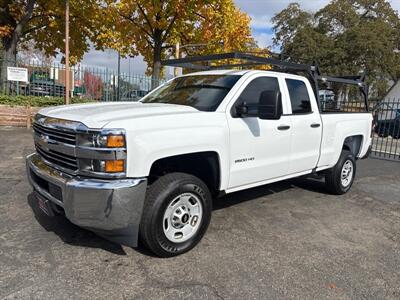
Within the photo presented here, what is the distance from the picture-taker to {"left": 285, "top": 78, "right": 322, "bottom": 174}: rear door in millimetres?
5125

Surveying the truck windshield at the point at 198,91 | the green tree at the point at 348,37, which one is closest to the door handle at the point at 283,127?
the truck windshield at the point at 198,91

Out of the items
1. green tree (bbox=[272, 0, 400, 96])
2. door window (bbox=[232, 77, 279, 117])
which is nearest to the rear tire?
door window (bbox=[232, 77, 279, 117])

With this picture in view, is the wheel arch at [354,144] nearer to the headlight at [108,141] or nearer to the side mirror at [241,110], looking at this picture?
the side mirror at [241,110]

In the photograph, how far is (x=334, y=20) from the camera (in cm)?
3731

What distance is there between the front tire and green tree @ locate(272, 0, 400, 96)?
30.2m

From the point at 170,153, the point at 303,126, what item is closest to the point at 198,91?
the point at 170,153

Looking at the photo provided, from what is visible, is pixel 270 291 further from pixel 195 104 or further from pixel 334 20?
pixel 334 20

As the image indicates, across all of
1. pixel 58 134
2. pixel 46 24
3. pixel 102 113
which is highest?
pixel 46 24

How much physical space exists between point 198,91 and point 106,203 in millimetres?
1995

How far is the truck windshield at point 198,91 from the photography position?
4.36m

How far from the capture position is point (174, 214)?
3.76 metres

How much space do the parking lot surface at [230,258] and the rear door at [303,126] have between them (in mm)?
732

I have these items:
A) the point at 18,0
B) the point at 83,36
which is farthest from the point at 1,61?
the point at 83,36

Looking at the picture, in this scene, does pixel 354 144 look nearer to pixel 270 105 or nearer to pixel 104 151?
pixel 270 105
